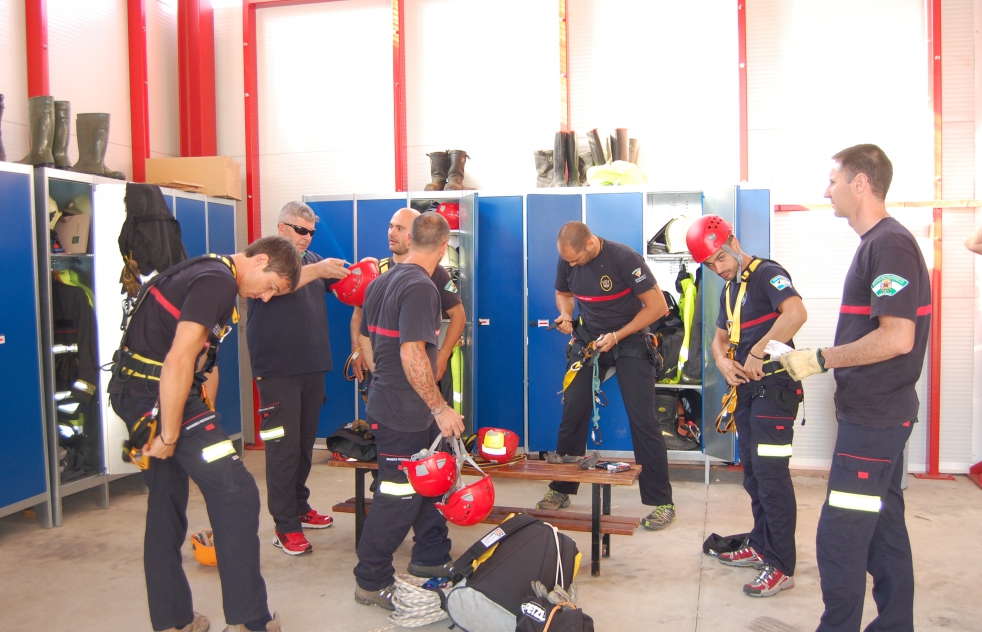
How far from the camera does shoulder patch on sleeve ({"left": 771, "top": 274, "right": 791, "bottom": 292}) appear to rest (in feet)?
11.1

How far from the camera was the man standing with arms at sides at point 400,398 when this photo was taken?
3.07m

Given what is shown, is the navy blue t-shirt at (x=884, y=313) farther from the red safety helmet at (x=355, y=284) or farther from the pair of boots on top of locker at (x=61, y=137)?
the pair of boots on top of locker at (x=61, y=137)

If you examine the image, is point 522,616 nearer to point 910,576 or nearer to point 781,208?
point 910,576

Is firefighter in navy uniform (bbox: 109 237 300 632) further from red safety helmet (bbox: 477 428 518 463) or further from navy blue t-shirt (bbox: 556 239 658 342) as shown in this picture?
navy blue t-shirt (bbox: 556 239 658 342)

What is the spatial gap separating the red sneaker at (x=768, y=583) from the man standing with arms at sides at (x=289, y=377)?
7.37ft

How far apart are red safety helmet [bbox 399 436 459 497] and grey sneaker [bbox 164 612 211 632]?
102 cm

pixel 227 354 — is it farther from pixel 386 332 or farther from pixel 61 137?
pixel 386 332

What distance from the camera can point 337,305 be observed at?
604 cm

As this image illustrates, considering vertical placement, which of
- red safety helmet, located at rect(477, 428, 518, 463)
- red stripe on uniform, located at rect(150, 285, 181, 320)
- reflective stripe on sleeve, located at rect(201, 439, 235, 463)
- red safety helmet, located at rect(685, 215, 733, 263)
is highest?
red safety helmet, located at rect(685, 215, 733, 263)

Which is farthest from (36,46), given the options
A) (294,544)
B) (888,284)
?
(888,284)

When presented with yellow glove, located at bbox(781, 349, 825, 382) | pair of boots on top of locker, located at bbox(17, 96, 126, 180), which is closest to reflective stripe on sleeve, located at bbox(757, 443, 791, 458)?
yellow glove, located at bbox(781, 349, 825, 382)

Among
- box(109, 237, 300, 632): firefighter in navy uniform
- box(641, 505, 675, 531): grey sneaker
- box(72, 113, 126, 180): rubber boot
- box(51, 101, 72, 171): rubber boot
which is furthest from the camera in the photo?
box(72, 113, 126, 180): rubber boot

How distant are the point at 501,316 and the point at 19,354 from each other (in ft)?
10.6

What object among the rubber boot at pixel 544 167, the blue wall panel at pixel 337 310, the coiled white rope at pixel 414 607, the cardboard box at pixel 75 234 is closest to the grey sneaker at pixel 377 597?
the coiled white rope at pixel 414 607
